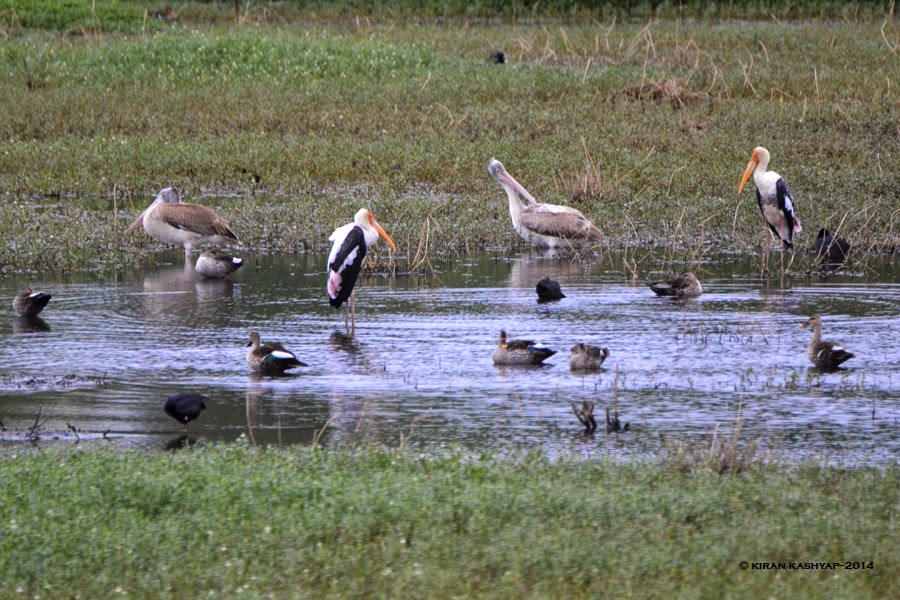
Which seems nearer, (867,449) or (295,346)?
(867,449)

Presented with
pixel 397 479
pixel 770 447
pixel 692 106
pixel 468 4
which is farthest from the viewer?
pixel 468 4

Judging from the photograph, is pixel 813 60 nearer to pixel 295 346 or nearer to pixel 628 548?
pixel 295 346

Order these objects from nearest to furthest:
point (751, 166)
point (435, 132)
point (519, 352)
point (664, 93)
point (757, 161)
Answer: point (519, 352), point (751, 166), point (757, 161), point (435, 132), point (664, 93)

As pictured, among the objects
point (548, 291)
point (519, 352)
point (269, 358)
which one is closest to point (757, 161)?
point (548, 291)

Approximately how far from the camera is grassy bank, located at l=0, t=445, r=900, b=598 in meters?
5.73

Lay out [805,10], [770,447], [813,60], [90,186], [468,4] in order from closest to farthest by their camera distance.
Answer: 1. [770,447]
2. [90,186]
3. [813,60]
4. [805,10]
5. [468,4]

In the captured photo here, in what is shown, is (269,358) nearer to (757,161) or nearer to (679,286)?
(679,286)

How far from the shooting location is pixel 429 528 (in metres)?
6.33

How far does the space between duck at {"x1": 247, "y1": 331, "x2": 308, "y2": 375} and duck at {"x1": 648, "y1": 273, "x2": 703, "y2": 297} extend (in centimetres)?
419

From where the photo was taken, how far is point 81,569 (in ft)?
19.5

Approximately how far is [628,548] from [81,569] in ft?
7.63

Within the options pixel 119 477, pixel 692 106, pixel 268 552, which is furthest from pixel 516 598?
Result: pixel 692 106

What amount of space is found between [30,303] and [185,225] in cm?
373

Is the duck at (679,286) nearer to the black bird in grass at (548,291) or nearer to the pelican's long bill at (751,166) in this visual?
the black bird in grass at (548,291)
